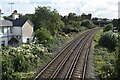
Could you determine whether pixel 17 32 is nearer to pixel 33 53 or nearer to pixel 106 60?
pixel 33 53

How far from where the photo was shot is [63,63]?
106ft

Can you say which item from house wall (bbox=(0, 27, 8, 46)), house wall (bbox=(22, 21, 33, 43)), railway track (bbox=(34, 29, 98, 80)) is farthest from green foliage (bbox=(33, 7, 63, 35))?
railway track (bbox=(34, 29, 98, 80))

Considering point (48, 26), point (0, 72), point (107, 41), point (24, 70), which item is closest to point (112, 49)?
point (107, 41)

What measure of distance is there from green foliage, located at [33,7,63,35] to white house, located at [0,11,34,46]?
241 inches

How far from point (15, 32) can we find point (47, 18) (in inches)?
475

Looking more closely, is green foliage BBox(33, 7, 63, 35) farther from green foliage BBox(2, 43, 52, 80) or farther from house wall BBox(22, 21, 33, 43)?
green foliage BBox(2, 43, 52, 80)

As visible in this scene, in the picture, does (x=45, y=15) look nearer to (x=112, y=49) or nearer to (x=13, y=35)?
(x=13, y=35)

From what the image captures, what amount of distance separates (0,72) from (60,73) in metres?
5.61

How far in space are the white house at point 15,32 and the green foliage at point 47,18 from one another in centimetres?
611

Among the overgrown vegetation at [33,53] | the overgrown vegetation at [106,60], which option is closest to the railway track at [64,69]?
the overgrown vegetation at [33,53]

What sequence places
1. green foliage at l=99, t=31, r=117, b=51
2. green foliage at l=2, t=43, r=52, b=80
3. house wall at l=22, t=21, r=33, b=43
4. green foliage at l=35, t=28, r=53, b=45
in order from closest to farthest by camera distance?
1. green foliage at l=2, t=43, r=52, b=80
2. green foliage at l=35, t=28, r=53, b=45
3. green foliage at l=99, t=31, r=117, b=51
4. house wall at l=22, t=21, r=33, b=43

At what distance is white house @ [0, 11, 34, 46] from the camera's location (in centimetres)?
4512

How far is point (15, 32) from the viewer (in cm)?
5034

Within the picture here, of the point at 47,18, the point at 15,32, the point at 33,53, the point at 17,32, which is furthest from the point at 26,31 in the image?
the point at 33,53
